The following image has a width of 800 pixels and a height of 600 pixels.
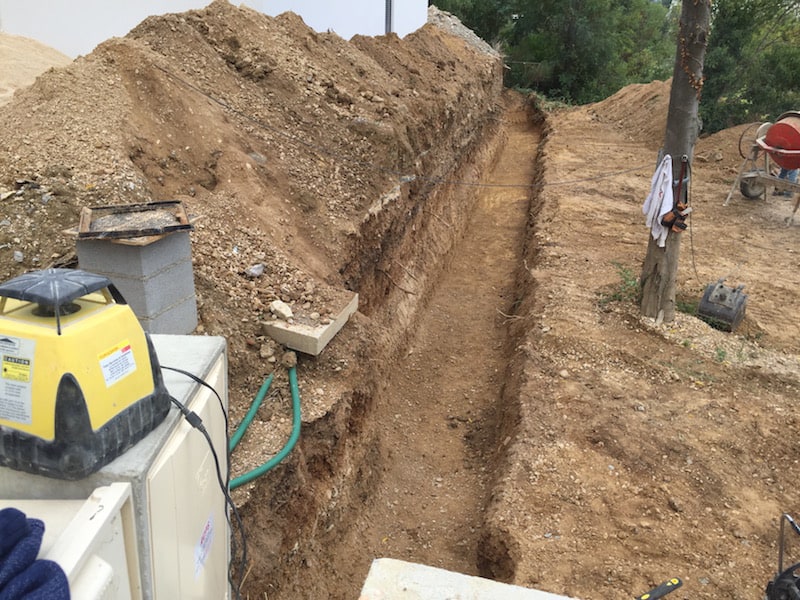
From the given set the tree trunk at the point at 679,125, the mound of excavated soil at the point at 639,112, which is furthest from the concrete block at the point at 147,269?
the mound of excavated soil at the point at 639,112

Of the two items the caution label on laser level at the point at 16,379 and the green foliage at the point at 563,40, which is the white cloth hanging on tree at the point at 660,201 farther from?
the green foliage at the point at 563,40

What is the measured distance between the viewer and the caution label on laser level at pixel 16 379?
1908 millimetres

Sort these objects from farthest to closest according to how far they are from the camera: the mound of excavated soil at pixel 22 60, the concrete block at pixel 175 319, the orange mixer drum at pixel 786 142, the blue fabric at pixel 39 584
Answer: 1. the orange mixer drum at pixel 786 142
2. the mound of excavated soil at pixel 22 60
3. the concrete block at pixel 175 319
4. the blue fabric at pixel 39 584

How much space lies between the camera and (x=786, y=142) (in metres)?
12.3

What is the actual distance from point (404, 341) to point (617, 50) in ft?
94.0

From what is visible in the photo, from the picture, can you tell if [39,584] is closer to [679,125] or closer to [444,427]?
[444,427]

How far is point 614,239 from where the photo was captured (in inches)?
444

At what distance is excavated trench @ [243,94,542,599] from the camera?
16.8 ft

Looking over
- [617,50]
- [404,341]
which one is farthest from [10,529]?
[617,50]

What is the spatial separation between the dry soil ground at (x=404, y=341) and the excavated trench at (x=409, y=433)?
0.03 meters

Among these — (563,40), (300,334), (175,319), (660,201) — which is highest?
(563,40)

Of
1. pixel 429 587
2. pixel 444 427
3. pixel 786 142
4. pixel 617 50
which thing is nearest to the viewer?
pixel 429 587

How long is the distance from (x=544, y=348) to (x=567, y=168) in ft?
32.5

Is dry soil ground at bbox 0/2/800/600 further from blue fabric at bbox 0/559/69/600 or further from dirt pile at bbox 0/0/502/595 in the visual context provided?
blue fabric at bbox 0/559/69/600
